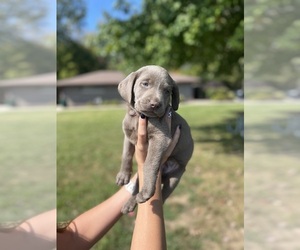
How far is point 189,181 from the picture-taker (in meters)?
3.69

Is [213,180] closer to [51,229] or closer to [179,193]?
[179,193]

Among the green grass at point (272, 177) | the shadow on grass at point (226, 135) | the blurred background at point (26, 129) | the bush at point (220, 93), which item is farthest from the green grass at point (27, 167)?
the bush at point (220, 93)

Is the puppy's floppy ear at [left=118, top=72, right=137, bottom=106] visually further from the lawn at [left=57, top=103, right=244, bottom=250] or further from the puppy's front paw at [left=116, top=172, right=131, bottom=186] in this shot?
the lawn at [left=57, top=103, right=244, bottom=250]

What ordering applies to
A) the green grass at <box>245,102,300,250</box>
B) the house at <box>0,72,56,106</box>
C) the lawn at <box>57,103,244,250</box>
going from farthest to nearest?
1. the house at <box>0,72,56,106</box>
2. the lawn at <box>57,103,244,250</box>
3. the green grass at <box>245,102,300,250</box>

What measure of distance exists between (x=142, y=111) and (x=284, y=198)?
262 centimetres

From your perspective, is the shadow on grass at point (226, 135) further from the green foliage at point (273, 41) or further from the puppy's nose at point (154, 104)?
the puppy's nose at point (154, 104)

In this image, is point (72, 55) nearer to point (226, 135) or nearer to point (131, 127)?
point (226, 135)

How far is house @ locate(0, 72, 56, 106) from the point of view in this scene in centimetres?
453

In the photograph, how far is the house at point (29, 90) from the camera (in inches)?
178

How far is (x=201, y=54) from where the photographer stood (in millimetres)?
4773

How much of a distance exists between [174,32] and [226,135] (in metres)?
1.84

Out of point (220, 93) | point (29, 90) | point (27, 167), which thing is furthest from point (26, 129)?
point (220, 93)

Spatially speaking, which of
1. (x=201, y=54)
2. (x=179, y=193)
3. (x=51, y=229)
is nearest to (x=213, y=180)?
(x=179, y=193)

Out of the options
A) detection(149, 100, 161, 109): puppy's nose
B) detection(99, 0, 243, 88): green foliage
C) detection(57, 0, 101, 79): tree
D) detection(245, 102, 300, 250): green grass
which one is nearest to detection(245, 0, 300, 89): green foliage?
detection(99, 0, 243, 88): green foliage
